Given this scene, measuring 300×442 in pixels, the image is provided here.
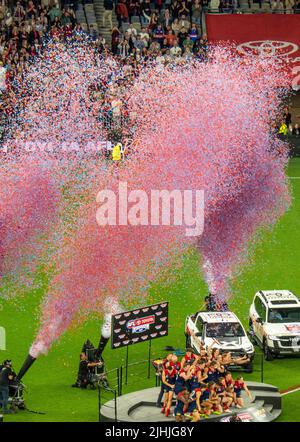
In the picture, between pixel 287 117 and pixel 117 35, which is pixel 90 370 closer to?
pixel 287 117

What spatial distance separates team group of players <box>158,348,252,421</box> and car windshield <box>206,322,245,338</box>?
476 cm

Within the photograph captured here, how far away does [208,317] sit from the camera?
44312mm

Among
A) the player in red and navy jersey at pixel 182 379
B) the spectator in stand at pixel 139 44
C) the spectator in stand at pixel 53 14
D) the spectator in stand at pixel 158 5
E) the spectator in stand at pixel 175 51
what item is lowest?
the player in red and navy jersey at pixel 182 379

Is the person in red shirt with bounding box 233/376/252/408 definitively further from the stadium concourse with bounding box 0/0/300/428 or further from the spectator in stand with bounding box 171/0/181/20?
the spectator in stand with bounding box 171/0/181/20

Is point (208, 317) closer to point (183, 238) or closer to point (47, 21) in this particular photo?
point (183, 238)

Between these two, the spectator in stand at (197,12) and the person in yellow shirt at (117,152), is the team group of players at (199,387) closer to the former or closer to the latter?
the person in yellow shirt at (117,152)

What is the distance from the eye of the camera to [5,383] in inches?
1545

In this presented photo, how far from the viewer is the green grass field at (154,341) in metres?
40.4

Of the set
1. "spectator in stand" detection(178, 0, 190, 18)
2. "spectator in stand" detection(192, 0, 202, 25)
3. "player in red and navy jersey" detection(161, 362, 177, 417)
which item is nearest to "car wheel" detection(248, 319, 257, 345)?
"player in red and navy jersey" detection(161, 362, 177, 417)

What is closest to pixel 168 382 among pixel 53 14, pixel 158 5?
pixel 53 14

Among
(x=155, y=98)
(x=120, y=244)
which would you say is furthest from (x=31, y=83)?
(x=120, y=244)

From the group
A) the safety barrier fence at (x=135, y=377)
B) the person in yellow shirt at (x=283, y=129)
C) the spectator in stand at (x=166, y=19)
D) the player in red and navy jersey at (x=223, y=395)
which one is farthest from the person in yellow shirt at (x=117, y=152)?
the player in red and navy jersey at (x=223, y=395)

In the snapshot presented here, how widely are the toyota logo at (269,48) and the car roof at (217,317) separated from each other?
28401 millimetres

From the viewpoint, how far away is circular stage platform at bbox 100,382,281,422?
1470 inches
